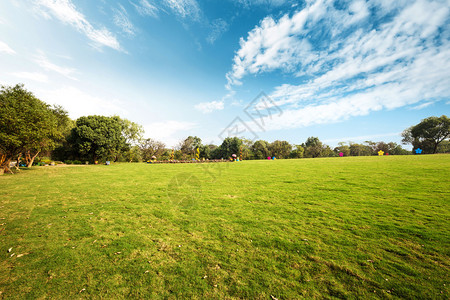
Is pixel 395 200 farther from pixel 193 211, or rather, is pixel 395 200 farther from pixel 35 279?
pixel 35 279

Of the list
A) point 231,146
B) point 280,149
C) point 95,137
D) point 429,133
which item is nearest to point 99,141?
point 95,137

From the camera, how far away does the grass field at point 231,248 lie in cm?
280

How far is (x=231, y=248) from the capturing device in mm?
3936

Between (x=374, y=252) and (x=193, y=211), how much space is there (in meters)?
5.37

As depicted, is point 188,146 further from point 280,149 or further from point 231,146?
point 280,149

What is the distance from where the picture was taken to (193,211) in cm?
638

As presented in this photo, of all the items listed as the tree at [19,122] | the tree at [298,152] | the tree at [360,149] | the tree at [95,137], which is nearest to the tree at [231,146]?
the tree at [298,152]

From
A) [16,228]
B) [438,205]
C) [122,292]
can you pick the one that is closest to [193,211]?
[122,292]

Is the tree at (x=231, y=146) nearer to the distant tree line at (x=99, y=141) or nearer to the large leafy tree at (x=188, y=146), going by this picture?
the distant tree line at (x=99, y=141)

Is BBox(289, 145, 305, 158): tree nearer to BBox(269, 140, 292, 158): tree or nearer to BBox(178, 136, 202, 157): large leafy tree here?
BBox(269, 140, 292, 158): tree

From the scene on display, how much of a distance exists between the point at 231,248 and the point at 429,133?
69424 mm

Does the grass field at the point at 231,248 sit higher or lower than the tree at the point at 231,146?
lower

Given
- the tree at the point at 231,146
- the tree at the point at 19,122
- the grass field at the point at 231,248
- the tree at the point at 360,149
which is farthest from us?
the tree at the point at 360,149

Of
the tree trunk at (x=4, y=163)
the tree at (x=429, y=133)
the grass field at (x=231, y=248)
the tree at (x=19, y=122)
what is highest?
the tree at (x=429, y=133)
